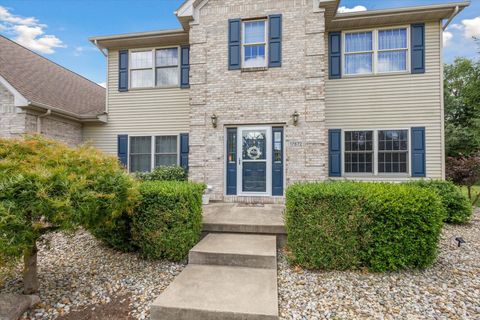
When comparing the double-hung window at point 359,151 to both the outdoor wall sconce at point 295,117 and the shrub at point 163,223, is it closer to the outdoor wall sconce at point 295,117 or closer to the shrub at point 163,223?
the outdoor wall sconce at point 295,117

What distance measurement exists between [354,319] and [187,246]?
2.43m

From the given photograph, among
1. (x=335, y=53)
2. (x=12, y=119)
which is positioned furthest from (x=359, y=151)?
(x=12, y=119)

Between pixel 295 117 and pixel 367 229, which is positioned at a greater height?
pixel 295 117

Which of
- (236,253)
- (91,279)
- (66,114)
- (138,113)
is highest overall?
(138,113)

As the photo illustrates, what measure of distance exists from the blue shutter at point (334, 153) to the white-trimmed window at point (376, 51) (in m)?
2.00

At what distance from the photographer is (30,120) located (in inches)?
297

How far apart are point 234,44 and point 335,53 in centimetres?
330

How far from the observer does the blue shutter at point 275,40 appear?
275 inches

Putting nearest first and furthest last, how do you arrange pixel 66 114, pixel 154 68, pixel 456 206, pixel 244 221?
pixel 244 221 < pixel 456 206 < pixel 66 114 < pixel 154 68

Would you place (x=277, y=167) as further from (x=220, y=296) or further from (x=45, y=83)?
(x=45, y=83)

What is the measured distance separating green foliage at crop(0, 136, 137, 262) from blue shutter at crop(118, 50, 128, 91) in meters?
6.37

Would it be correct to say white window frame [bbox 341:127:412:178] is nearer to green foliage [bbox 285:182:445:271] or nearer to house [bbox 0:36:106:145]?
green foliage [bbox 285:182:445:271]

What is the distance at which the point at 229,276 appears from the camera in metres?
3.27

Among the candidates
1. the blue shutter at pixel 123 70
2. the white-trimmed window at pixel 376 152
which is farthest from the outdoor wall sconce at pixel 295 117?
the blue shutter at pixel 123 70
